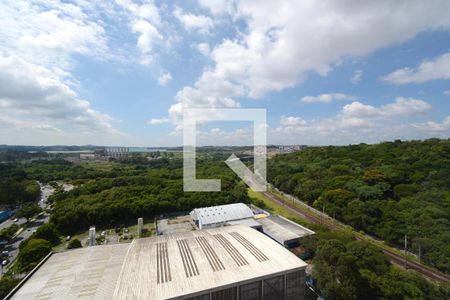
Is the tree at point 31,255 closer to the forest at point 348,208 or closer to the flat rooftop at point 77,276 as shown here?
the forest at point 348,208

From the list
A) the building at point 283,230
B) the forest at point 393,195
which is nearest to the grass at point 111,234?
the building at point 283,230

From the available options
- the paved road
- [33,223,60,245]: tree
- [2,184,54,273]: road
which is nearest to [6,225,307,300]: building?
[33,223,60,245]: tree

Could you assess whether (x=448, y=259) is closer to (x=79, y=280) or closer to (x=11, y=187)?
(x=79, y=280)

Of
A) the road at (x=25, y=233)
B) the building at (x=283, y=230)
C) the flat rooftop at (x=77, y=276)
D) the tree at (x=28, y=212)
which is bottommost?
the road at (x=25, y=233)

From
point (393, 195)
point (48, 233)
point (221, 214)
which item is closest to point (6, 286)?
point (48, 233)

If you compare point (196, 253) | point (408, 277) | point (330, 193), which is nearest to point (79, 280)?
point (196, 253)
